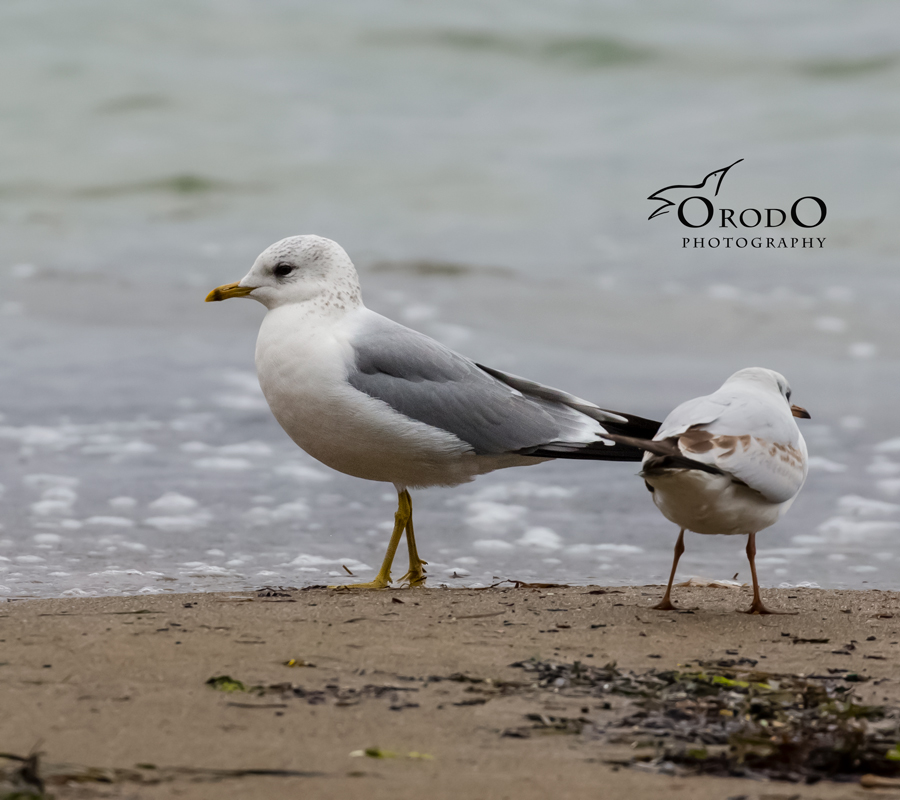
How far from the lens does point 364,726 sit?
8.51 feet

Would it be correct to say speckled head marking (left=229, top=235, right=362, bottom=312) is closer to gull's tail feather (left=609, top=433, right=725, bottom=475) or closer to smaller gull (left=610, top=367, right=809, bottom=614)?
smaller gull (left=610, top=367, right=809, bottom=614)

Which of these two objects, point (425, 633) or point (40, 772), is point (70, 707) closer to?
point (40, 772)

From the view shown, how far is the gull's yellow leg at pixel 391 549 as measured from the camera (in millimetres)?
4781

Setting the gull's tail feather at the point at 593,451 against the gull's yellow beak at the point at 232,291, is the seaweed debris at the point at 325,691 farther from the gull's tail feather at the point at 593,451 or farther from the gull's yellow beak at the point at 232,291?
the gull's yellow beak at the point at 232,291

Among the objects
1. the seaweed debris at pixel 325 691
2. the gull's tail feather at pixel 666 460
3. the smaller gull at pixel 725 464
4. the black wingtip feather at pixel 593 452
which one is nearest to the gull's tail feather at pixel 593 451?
the black wingtip feather at pixel 593 452

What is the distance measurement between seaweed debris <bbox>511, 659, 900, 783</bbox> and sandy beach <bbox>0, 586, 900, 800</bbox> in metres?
0.02

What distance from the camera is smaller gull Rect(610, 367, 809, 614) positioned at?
3.85 m

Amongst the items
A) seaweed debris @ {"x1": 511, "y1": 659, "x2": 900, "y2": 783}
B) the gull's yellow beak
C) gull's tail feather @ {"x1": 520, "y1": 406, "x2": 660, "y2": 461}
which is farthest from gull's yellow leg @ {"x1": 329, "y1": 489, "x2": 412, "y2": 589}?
seaweed debris @ {"x1": 511, "y1": 659, "x2": 900, "y2": 783}

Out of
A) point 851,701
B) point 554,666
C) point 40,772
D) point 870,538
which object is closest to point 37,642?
point 40,772

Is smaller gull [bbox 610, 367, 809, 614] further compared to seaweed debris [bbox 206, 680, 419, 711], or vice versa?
smaller gull [bbox 610, 367, 809, 614]

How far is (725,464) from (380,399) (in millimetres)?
1574

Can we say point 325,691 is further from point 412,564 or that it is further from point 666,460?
point 412,564

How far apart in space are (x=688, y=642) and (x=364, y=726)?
136 cm

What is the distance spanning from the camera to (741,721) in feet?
8.73
